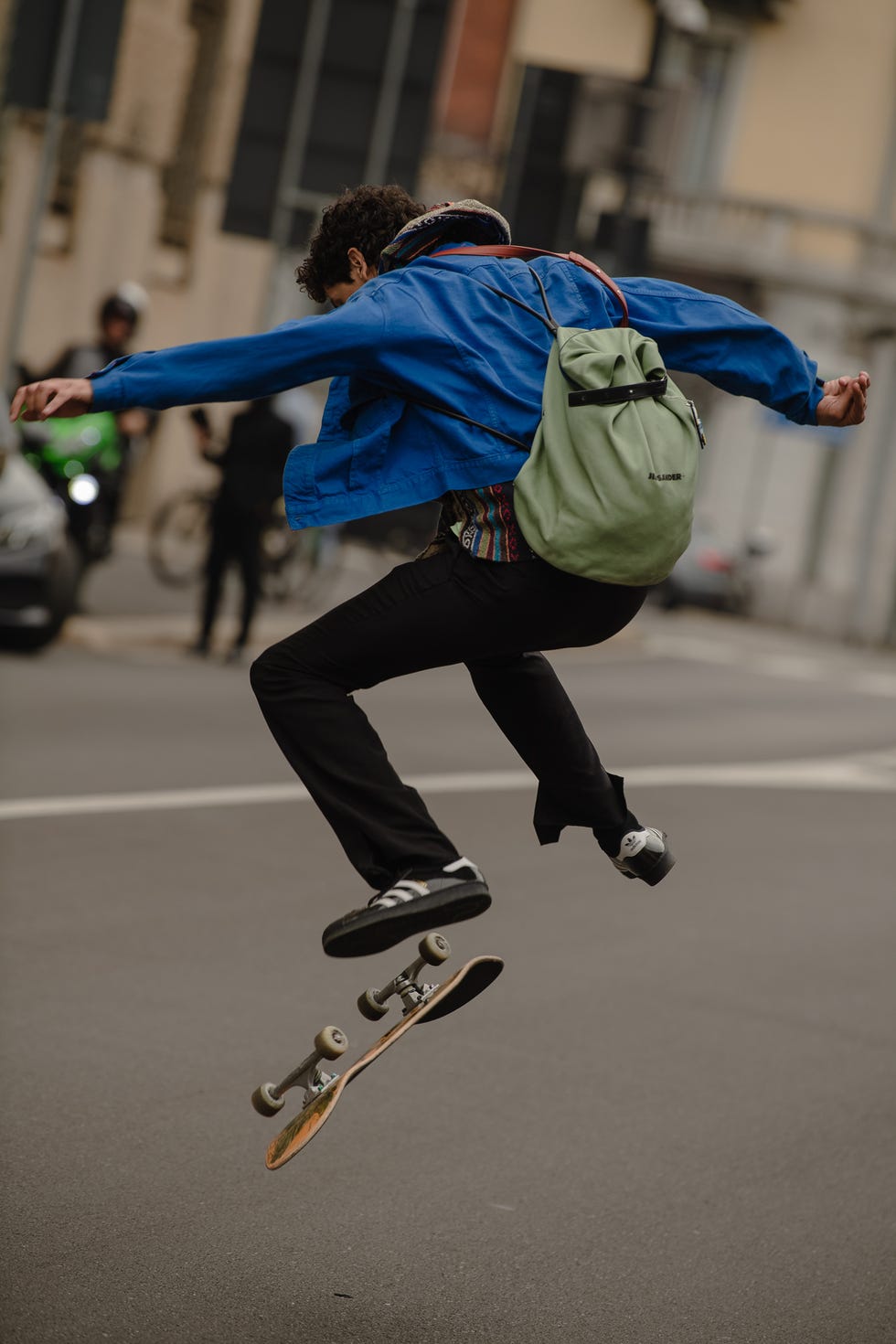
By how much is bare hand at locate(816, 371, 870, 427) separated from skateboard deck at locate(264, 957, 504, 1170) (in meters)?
1.27

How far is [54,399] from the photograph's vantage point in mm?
3908

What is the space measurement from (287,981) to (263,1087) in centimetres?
222

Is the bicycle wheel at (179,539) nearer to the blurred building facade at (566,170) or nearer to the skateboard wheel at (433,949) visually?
the blurred building facade at (566,170)

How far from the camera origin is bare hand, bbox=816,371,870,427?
176 inches

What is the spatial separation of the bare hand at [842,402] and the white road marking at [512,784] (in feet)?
16.0

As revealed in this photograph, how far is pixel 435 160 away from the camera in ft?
107

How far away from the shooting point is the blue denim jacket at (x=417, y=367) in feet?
13.1

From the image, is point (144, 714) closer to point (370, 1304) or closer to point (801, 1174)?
point (801, 1174)

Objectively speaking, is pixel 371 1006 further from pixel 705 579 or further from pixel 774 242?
pixel 774 242

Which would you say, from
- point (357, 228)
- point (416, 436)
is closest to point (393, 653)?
point (416, 436)

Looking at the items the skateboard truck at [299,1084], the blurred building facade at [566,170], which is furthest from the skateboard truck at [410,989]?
the blurred building facade at [566,170]

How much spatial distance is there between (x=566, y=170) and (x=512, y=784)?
315 inches

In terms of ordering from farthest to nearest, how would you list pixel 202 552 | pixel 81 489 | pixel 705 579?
pixel 705 579
pixel 202 552
pixel 81 489

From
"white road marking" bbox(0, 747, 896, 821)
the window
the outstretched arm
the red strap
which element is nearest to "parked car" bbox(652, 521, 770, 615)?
the window
